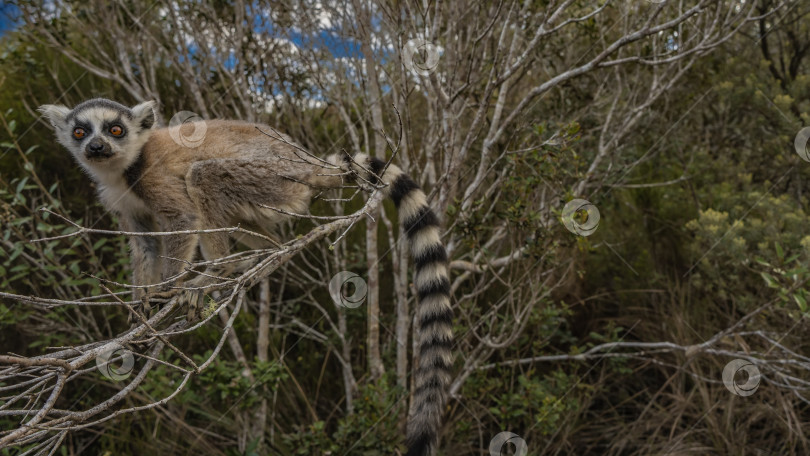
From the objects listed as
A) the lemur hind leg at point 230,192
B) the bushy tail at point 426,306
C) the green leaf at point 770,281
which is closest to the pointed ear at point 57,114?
the lemur hind leg at point 230,192

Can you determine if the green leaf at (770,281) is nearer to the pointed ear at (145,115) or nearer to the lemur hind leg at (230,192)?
the lemur hind leg at (230,192)

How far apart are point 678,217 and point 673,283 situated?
2.41ft

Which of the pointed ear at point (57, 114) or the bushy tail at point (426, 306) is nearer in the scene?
the bushy tail at point (426, 306)

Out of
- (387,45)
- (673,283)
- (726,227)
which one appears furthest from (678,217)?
(387,45)

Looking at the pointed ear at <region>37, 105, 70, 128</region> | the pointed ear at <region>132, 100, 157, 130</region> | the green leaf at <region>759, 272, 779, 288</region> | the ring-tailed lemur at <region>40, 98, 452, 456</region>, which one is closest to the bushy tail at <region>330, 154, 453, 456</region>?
the ring-tailed lemur at <region>40, 98, 452, 456</region>

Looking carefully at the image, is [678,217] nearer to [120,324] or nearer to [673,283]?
[673,283]

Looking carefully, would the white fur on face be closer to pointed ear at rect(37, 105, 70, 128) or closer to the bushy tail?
pointed ear at rect(37, 105, 70, 128)

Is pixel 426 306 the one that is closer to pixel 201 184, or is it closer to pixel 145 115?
pixel 201 184

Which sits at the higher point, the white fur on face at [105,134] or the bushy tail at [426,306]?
the white fur on face at [105,134]

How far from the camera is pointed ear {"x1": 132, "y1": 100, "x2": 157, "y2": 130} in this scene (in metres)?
3.26

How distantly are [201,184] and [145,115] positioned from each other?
462 millimetres

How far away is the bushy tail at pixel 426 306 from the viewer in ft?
8.76

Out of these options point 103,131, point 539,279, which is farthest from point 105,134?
point 539,279

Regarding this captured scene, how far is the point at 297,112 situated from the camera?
4863 millimetres
